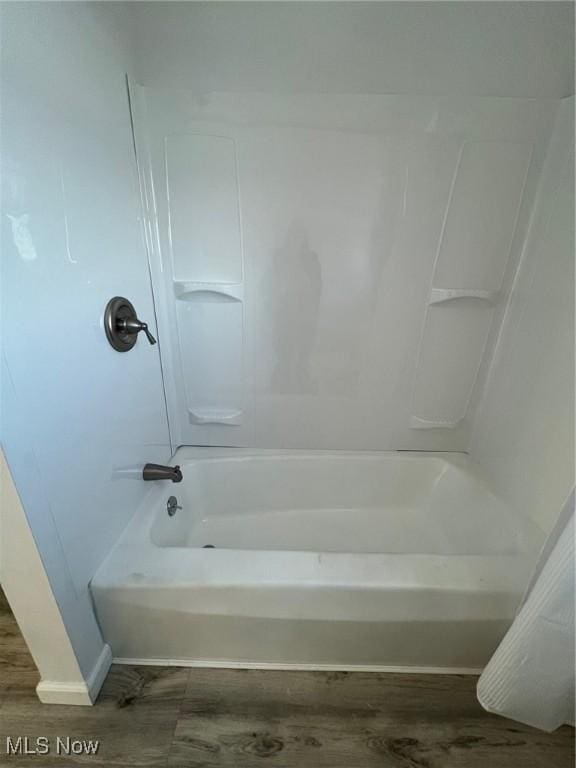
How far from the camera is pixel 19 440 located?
0.67 m

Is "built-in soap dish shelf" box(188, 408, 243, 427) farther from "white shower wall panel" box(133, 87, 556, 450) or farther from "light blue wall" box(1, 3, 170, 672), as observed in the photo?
"light blue wall" box(1, 3, 170, 672)

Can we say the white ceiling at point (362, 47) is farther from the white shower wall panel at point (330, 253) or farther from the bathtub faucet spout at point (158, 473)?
the bathtub faucet spout at point (158, 473)

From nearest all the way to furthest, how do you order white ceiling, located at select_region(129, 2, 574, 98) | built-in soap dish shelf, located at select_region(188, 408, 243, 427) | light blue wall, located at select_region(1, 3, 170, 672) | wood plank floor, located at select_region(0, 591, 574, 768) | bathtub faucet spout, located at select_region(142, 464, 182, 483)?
light blue wall, located at select_region(1, 3, 170, 672) < wood plank floor, located at select_region(0, 591, 574, 768) < white ceiling, located at select_region(129, 2, 574, 98) < bathtub faucet spout, located at select_region(142, 464, 182, 483) < built-in soap dish shelf, located at select_region(188, 408, 243, 427)

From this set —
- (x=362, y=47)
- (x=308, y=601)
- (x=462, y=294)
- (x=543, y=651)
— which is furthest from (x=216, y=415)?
(x=362, y=47)

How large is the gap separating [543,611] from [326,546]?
87 centimetres

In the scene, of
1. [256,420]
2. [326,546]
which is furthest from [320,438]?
[326,546]

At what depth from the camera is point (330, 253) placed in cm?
125

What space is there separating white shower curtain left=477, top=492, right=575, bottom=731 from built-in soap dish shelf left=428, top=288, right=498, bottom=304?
0.81 metres

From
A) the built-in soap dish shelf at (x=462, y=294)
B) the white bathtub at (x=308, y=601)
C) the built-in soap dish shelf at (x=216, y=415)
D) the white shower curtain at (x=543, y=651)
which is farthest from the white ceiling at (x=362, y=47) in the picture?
the white bathtub at (x=308, y=601)

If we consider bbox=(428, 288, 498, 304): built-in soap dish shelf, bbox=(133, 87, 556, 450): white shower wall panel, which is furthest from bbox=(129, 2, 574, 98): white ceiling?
bbox=(428, 288, 498, 304): built-in soap dish shelf

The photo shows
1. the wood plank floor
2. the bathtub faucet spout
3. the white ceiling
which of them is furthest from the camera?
the bathtub faucet spout

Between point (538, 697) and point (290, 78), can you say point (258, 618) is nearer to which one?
point (538, 697)

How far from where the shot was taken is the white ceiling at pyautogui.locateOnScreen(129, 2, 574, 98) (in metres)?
1.00

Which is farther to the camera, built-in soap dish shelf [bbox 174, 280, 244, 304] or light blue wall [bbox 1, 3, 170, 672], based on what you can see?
built-in soap dish shelf [bbox 174, 280, 244, 304]
